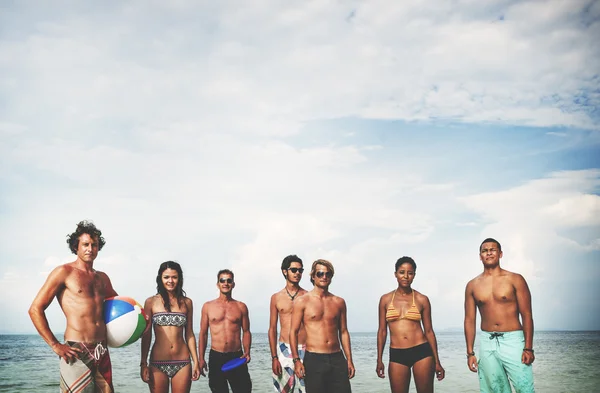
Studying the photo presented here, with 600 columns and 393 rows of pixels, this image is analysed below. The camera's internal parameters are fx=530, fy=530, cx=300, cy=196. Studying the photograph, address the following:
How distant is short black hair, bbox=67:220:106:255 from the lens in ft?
18.9

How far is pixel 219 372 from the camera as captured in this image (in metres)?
7.59

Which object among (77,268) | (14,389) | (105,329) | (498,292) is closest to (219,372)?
(105,329)

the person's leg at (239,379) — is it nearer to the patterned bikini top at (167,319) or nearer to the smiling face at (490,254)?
the patterned bikini top at (167,319)

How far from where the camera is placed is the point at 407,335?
7.16 metres

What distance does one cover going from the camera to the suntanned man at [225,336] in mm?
7605

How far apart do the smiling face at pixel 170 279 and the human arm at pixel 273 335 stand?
166 centimetres

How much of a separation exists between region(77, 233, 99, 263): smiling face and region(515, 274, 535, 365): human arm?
521 centimetres

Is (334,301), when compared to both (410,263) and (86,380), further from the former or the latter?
(86,380)

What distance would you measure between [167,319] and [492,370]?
423 cm

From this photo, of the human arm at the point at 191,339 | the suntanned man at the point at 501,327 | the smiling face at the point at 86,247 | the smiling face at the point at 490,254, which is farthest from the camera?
the smiling face at the point at 490,254

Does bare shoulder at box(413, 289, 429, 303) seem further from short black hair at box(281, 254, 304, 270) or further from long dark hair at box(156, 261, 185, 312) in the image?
long dark hair at box(156, 261, 185, 312)

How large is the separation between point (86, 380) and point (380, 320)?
12.6ft

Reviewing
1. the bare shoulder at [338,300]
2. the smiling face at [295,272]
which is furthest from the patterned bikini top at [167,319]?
the bare shoulder at [338,300]

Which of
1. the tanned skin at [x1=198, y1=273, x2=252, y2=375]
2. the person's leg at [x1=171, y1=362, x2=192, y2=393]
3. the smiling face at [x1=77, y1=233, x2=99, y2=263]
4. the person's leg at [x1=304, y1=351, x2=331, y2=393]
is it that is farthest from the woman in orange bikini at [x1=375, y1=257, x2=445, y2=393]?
the smiling face at [x1=77, y1=233, x2=99, y2=263]
